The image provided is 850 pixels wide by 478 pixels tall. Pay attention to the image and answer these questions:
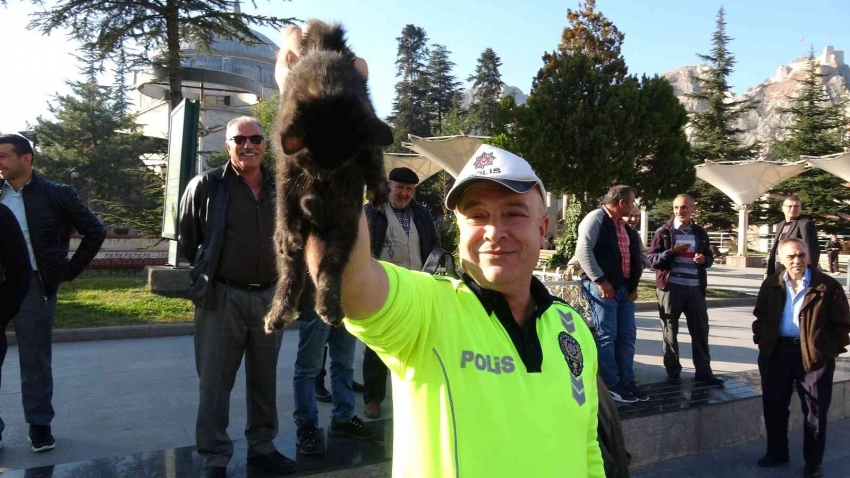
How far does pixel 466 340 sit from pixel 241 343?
2503 millimetres

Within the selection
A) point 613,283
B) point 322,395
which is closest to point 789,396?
point 613,283

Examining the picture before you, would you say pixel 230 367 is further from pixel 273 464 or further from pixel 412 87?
pixel 412 87

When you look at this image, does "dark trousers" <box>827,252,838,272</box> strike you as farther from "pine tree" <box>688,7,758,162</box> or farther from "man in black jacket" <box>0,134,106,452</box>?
"man in black jacket" <box>0,134,106,452</box>

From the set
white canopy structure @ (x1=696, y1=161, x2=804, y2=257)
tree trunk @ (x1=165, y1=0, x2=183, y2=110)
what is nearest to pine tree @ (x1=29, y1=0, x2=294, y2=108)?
tree trunk @ (x1=165, y1=0, x2=183, y2=110)

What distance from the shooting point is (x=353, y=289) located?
134 cm

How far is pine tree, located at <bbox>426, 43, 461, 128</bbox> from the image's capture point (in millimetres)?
59812

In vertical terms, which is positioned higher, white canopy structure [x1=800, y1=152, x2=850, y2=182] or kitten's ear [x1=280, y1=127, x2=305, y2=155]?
white canopy structure [x1=800, y1=152, x2=850, y2=182]

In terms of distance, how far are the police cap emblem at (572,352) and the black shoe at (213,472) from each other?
101 inches

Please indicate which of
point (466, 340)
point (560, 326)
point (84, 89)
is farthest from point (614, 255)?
point (84, 89)

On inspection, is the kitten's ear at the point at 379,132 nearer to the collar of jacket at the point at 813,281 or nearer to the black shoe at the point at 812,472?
the collar of jacket at the point at 813,281

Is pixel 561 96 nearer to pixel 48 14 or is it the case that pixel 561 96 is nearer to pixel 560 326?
pixel 48 14

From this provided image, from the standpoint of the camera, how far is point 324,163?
3.71 ft

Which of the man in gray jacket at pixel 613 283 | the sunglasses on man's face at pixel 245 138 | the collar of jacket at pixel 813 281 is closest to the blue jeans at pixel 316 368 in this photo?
the sunglasses on man's face at pixel 245 138

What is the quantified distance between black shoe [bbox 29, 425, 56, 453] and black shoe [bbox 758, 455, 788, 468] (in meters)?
5.80
